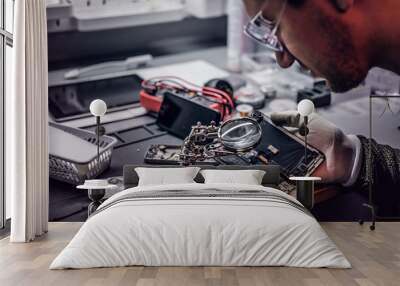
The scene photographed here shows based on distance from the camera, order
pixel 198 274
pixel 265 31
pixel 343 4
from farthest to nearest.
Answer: pixel 265 31 < pixel 343 4 < pixel 198 274

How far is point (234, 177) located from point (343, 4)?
7.15 ft

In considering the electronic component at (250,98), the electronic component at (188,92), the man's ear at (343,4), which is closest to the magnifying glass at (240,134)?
the electronic component at (188,92)

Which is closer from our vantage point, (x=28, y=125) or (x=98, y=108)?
(x=28, y=125)

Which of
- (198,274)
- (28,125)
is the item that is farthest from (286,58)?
(198,274)

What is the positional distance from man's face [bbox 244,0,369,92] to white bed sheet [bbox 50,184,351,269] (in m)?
2.64

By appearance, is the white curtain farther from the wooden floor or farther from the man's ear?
the man's ear

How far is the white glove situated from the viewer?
6.20 meters

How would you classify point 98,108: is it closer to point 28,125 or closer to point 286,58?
point 28,125

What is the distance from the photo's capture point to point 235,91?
6.45m

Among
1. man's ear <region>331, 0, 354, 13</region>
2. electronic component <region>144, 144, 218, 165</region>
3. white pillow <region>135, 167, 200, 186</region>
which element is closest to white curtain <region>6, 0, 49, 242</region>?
white pillow <region>135, 167, 200, 186</region>

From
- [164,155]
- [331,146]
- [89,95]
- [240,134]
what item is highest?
[89,95]

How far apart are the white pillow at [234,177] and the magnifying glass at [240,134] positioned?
1.28 feet

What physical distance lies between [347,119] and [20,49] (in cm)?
336

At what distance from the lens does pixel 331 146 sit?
20.6ft
